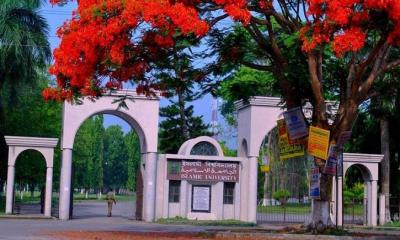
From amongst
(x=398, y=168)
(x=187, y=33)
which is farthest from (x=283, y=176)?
(x=187, y=33)

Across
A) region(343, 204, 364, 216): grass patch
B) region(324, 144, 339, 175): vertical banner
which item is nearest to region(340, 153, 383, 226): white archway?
region(343, 204, 364, 216): grass patch

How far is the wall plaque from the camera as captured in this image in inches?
1388

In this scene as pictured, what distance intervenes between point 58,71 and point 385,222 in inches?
937

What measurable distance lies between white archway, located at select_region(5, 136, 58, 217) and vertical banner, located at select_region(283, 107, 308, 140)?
49.9 feet

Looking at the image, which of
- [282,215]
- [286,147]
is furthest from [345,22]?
[282,215]

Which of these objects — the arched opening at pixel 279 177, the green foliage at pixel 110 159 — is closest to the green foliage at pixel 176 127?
the arched opening at pixel 279 177

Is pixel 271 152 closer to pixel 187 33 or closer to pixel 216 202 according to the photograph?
pixel 216 202

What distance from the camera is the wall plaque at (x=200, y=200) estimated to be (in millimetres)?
35250

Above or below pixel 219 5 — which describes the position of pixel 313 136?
below

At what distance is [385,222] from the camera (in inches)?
1464

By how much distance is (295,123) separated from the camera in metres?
21.9

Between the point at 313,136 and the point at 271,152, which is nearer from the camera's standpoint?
the point at 313,136

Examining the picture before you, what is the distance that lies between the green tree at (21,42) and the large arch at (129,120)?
3743 millimetres

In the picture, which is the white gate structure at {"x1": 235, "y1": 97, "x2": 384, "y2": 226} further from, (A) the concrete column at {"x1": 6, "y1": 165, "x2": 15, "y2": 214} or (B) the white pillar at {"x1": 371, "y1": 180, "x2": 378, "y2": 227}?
(A) the concrete column at {"x1": 6, "y1": 165, "x2": 15, "y2": 214}
